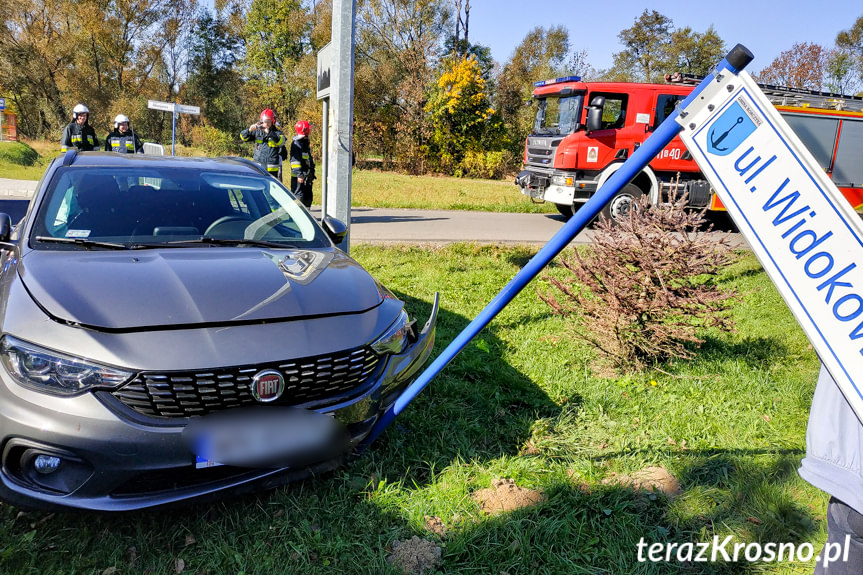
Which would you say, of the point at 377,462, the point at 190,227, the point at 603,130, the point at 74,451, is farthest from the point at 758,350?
the point at 603,130

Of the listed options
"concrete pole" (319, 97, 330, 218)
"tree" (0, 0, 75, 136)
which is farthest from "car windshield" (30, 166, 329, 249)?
"tree" (0, 0, 75, 136)

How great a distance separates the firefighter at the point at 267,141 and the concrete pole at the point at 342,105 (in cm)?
427

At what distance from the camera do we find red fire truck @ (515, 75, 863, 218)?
1134 cm

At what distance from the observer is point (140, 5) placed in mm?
36469

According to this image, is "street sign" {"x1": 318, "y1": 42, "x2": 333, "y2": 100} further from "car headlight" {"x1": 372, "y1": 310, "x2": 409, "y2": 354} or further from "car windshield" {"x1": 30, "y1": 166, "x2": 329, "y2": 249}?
"car headlight" {"x1": 372, "y1": 310, "x2": 409, "y2": 354}

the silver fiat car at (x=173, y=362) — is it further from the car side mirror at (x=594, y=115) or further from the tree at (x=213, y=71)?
the tree at (x=213, y=71)

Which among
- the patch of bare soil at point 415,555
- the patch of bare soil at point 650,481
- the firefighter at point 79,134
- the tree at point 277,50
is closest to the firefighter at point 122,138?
the firefighter at point 79,134

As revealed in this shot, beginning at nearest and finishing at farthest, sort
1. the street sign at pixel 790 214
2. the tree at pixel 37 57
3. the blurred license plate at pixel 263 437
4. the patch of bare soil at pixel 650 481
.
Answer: the street sign at pixel 790 214 → the blurred license plate at pixel 263 437 → the patch of bare soil at pixel 650 481 → the tree at pixel 37 57

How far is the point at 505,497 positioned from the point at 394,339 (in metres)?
0.90

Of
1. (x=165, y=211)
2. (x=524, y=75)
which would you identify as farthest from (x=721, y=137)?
(x=524, y=75)

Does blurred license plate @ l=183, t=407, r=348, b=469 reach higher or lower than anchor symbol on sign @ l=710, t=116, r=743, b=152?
Result: lower

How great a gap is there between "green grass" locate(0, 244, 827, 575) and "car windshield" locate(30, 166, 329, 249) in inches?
52.7

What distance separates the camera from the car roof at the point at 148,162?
3.88m

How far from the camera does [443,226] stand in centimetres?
1126
